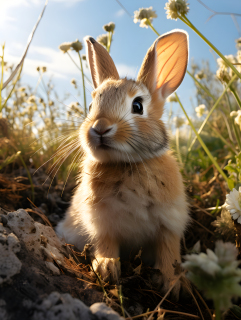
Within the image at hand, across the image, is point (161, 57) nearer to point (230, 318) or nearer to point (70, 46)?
point (70, 46)

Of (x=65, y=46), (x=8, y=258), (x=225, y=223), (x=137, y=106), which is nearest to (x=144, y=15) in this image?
(x=137, y=106)

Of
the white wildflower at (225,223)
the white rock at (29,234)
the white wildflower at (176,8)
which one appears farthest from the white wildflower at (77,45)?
the white wildflower at (225,223)

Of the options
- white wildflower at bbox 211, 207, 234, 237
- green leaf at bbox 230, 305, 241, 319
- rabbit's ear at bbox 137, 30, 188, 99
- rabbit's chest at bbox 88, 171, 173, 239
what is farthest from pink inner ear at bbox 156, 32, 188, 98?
green leaf at bbox 230, 305, 241, 319

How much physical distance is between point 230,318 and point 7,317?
1.49m

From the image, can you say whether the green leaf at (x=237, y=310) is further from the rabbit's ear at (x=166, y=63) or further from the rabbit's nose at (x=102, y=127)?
the rabbit's ear at (x=166, y=63)

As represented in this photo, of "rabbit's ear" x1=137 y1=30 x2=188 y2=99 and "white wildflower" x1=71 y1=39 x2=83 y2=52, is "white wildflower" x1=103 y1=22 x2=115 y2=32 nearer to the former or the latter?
"white wildflower" x1=71 y1=39 x2=83 y2=52

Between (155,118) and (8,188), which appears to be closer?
(155,118)

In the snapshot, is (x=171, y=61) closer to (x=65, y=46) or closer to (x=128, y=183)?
(x=128, y=183)

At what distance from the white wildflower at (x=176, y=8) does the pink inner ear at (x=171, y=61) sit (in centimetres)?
23

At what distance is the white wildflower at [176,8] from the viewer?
2.39m

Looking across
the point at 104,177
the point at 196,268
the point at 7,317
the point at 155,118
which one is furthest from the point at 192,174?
the point at 7,317

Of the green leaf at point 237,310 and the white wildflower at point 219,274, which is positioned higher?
the white wildflower at point 219,274

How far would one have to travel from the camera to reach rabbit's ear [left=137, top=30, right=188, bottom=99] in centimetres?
270

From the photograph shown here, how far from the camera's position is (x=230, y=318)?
1.92 meters
